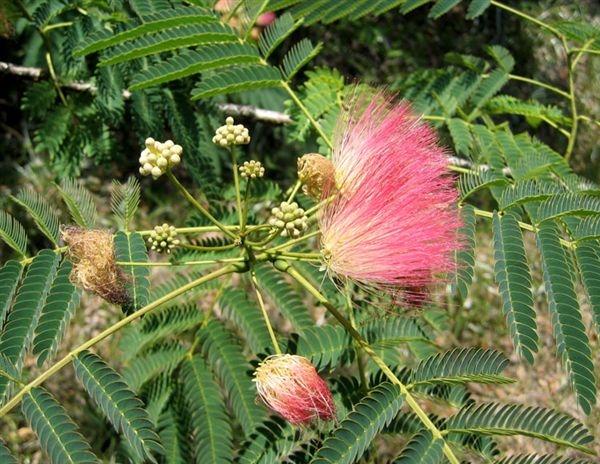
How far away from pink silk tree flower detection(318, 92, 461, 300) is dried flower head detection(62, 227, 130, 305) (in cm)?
52

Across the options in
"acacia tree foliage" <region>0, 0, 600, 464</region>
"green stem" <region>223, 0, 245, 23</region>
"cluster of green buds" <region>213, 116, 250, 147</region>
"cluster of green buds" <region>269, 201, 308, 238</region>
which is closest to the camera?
"acacia tree foliage" <region>0, 0, 600, 464</region>

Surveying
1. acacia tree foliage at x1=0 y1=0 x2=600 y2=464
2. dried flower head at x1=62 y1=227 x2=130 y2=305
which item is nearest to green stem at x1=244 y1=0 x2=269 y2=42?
acacia tree foliage at x1=0 y1=0 x2=600 y2=464

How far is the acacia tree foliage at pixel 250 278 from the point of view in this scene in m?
1.55

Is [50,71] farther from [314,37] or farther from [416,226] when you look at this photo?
[314,37]

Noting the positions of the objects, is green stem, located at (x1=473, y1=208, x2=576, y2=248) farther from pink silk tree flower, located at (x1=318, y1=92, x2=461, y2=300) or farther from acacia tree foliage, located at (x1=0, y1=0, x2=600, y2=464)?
pink silk tree flower, located at (x1=318, y1=92, x2=461, y2=300)

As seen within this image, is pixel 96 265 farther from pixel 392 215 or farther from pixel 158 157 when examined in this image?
pixel 392 215

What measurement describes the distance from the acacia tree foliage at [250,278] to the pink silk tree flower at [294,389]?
0.09m

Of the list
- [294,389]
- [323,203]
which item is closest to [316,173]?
[323,203]

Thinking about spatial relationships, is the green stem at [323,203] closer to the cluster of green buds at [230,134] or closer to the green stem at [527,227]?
the cluster of green buds at [230,134]

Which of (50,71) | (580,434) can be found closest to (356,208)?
(580,434)

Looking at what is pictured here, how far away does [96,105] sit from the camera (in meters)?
2.58

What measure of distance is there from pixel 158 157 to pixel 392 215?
583 millimetres

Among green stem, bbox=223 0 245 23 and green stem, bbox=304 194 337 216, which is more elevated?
green stem, bbox=223 0 245 23

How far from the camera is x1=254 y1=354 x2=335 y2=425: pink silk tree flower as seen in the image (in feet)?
5.20
